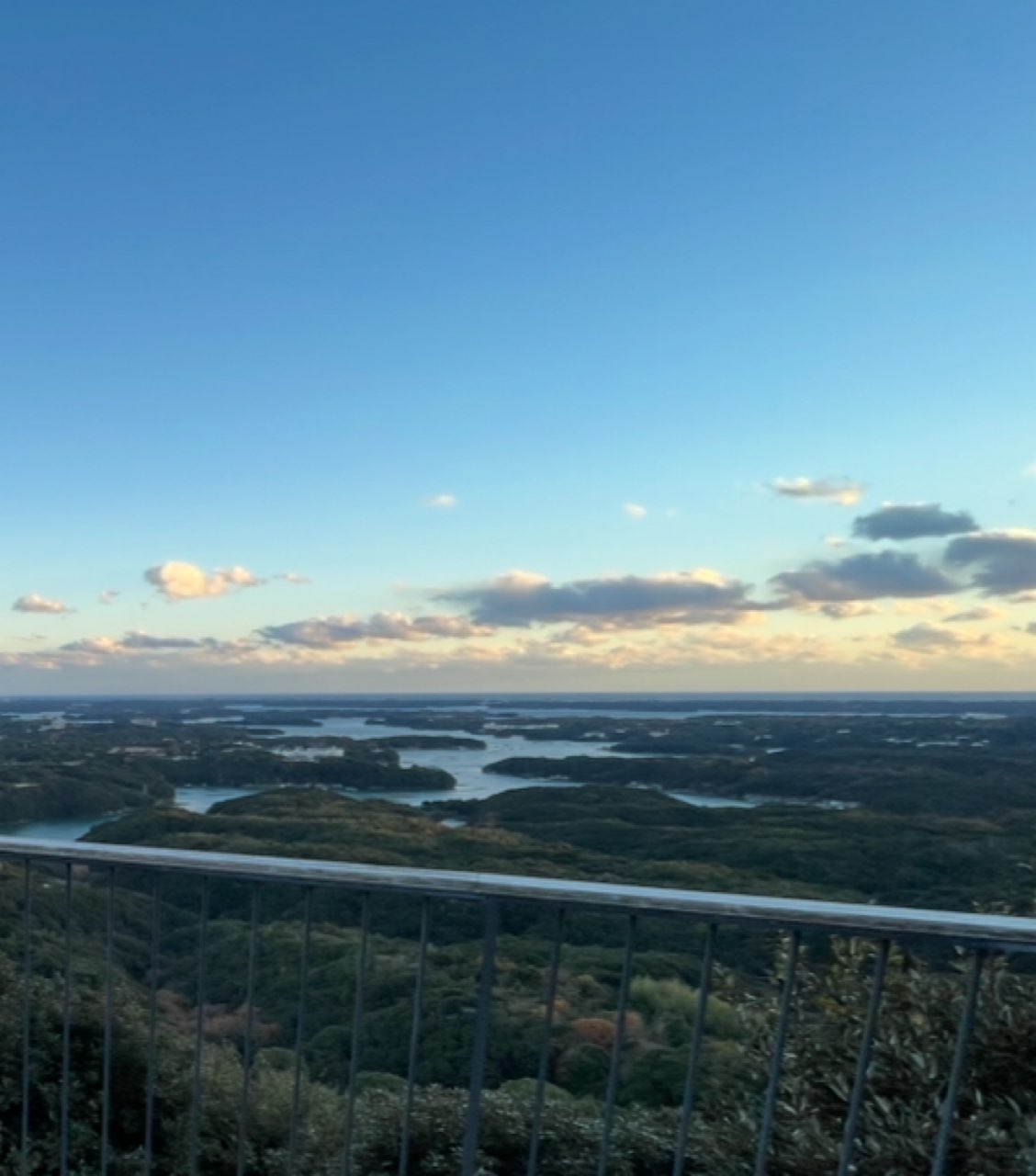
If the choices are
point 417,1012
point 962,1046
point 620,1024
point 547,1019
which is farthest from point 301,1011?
point 962,1046

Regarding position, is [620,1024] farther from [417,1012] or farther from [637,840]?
[637,840]

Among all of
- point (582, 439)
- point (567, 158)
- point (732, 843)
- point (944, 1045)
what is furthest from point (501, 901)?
point (732, 843)

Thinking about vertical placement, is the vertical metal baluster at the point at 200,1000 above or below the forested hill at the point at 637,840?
above

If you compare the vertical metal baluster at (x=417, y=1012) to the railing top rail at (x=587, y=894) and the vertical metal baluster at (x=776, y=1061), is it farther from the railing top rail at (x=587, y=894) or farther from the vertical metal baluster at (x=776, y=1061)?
the vertical metal baluster at (x=776, y=1061)

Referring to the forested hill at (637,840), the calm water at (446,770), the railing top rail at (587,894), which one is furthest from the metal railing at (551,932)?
the calm water at (446,770)

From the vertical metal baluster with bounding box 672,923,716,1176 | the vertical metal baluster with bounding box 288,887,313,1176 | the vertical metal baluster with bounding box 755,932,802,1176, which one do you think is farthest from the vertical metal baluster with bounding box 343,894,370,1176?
the vertical metal baluster with bounding box 755,932,802,1176

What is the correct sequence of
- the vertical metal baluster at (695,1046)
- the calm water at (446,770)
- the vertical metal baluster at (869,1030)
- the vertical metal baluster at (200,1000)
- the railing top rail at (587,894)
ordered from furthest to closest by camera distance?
the calm water at (446,770)
the vertical metal baluster at (200,1000)
the vertical metal baluster at (695,1046)
the vertical metal baluster at (869,1030)
the railing top rail at (587,894)

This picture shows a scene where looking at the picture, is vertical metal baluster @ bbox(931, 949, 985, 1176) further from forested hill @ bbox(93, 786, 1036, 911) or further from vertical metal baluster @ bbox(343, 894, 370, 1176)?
forested hill @ bbox(93, 786, 1036, 911)

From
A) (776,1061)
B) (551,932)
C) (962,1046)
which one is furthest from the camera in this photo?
(551,932)
